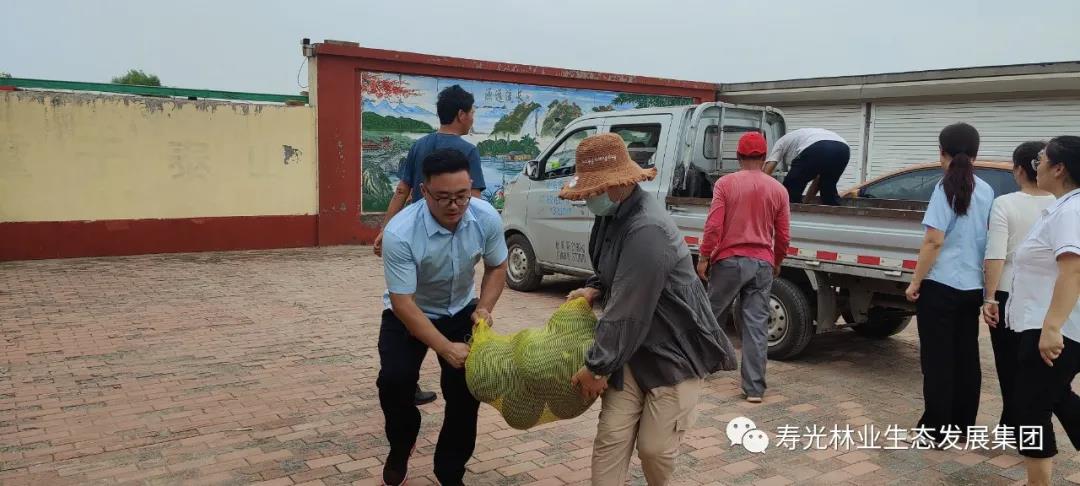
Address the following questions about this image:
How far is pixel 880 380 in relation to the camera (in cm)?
593

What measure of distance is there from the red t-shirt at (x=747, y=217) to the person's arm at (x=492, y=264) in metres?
2.06

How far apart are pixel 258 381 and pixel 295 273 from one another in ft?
16.1

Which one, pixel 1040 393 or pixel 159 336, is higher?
pixel 1040 393

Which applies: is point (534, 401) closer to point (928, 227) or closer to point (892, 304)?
point (928, 227)

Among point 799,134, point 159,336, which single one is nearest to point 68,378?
point 159,336

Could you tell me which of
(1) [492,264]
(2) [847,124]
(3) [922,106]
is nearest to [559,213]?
(1) [492,264]

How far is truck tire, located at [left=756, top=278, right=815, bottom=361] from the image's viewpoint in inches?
243

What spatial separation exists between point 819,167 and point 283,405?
15.8 feet

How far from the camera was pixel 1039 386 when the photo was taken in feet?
11.8

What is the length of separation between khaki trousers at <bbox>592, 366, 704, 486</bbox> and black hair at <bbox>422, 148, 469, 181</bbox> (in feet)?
3.50

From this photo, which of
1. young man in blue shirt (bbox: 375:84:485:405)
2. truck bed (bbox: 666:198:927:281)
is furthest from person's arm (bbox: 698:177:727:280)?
young man in blue shirt (bbox: 375:84:485:405)

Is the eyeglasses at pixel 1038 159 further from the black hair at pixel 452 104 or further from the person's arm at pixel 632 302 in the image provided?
the black hair at pixel 452 104

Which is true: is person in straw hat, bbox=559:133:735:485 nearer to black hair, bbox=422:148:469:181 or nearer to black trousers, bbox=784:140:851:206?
black hair, bbox=422:148:469:181

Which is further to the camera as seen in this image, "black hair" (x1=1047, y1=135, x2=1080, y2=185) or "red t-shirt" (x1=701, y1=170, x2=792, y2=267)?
"red t-shirt" (x1=701, y1=170, x2=792, y2=267)
